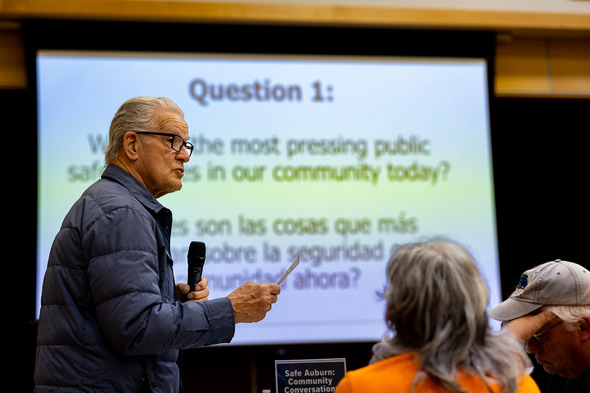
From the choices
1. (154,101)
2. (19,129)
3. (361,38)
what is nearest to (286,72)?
(361,38)

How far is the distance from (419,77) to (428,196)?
799 millimetres

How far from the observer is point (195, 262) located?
2.10 metres

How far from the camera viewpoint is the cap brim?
191 centimetres

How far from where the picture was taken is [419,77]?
4508mm

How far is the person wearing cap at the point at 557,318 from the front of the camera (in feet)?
6.05

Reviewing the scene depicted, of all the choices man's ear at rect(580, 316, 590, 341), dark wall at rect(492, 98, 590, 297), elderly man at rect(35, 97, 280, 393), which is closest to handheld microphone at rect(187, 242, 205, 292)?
elderly man at rect(35, 97, 280, 393)

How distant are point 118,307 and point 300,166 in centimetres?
271

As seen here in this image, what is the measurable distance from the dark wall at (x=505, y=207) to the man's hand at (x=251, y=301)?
225 centimetres

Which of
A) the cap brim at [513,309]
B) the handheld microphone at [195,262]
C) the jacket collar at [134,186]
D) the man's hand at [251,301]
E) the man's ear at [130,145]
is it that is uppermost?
the man's ear at [130,145]

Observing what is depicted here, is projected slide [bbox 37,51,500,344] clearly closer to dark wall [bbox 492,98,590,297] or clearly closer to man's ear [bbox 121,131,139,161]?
dark wall [bbox 492,98,590,297]

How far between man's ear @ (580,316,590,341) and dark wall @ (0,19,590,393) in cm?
233

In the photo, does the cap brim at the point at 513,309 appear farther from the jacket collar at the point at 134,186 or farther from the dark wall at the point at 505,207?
the dark wall at the point at 505,207

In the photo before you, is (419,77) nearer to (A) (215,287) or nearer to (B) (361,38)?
(B) (361,38)

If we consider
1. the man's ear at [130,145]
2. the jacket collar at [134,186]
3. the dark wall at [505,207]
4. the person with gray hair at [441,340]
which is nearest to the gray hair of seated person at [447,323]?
the person with gray hair at [441,340]
